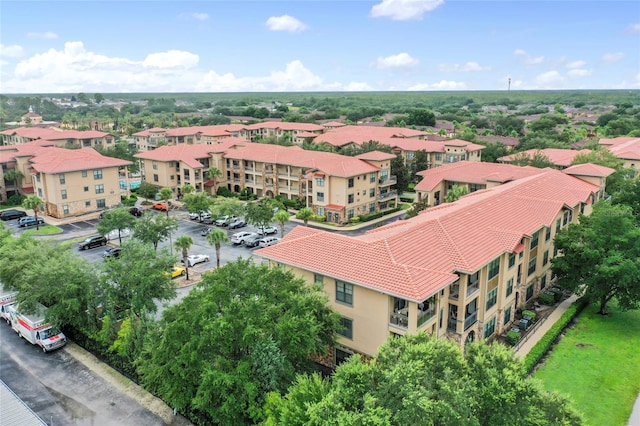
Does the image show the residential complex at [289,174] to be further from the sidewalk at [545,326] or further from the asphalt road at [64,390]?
the asphalt road at [64,390]

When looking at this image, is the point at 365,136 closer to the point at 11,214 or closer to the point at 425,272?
the point at 11,214

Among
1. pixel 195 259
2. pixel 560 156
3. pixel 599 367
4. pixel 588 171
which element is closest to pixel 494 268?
pixel 599 367

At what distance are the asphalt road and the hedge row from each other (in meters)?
22.6

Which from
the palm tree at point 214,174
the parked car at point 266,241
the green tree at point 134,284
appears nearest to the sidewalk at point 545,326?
the green tree at point 134,284

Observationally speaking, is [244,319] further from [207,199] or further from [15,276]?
[207,199]

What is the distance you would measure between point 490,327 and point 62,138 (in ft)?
310

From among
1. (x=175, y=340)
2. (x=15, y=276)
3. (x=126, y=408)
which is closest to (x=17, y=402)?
(x=126, y=408)

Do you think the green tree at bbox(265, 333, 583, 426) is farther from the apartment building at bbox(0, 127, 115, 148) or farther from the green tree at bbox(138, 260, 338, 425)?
the apartment building at bbox(0, 127, 115, 148)

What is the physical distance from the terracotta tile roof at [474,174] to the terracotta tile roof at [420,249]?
25178 millimetres

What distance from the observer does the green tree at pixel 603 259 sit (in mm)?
35281

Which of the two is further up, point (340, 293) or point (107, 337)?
point (340, 293)

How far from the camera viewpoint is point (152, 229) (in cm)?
4691

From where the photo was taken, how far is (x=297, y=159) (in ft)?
245

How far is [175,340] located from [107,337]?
10.3m
